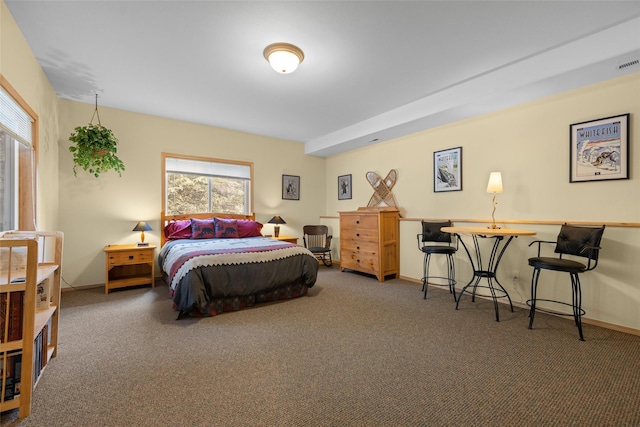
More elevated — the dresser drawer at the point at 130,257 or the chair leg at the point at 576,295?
the dresser drawer at the point at 130,257

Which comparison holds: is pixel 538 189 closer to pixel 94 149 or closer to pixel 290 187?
pixel 290 187

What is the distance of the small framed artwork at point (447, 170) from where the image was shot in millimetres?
3974

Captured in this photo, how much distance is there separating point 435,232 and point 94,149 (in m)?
4.69

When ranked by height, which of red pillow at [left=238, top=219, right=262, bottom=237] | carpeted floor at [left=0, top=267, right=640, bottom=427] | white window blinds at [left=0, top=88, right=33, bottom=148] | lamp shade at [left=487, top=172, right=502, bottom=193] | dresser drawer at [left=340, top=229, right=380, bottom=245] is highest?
white window blinds at [left=0, top=88, right=33, bottom=148]

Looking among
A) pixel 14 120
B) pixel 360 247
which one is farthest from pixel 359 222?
pixel 14 120

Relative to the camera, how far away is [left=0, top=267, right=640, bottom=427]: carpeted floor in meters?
1.54

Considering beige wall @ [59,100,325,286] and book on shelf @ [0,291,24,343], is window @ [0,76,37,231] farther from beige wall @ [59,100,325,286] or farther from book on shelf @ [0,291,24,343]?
book on shelf @ [0,291,24,343]

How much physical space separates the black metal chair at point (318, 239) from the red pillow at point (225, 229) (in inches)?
64.1

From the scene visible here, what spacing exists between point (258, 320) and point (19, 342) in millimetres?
1722

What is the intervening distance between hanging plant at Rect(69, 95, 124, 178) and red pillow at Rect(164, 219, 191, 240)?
1067 millimetres

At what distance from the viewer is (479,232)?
2879mm

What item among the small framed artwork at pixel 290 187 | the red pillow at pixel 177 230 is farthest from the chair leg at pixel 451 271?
the red pillow at pixel 177 230

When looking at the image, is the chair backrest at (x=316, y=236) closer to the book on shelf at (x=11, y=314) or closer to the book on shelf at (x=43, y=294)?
the book on shelf at (x=43, y=294)

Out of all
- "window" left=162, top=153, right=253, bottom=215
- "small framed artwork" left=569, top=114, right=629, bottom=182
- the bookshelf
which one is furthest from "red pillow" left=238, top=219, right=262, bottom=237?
"small framed artwork" left=569, top=114, right=629, bottom=182
